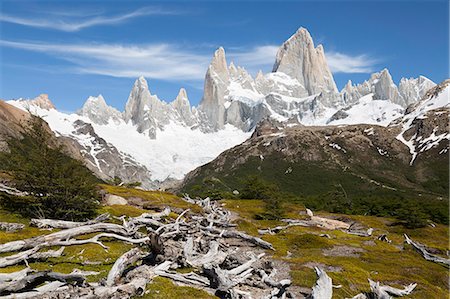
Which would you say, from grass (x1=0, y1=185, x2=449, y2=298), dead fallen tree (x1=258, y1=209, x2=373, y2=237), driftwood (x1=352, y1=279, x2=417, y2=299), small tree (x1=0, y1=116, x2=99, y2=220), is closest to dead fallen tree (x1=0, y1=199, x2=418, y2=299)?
grass (x1=0, y1=185, x2=449, y2=298)

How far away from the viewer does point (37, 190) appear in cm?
4556

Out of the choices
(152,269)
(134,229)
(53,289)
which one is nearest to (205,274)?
(152,269)

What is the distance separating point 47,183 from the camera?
4488 centimetres

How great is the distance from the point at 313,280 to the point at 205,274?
8872 mm

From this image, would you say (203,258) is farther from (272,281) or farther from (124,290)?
(124,290)

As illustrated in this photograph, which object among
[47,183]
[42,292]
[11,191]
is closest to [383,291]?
[42,292]

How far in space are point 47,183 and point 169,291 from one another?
3026 centimetres

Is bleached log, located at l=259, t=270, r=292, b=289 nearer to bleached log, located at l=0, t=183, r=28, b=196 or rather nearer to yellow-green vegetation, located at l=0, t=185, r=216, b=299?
yellow-green vegetation, located at l=0, t=185, r=216, b=299

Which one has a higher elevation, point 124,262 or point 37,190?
point 37,190

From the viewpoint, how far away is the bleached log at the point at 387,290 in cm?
2394

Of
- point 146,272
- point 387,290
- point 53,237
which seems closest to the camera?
point 146,272

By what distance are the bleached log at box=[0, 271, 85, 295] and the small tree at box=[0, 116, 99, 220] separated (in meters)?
26.6

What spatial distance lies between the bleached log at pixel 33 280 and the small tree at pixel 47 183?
26.6 metres

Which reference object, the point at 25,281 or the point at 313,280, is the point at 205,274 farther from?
the point at 25,281
